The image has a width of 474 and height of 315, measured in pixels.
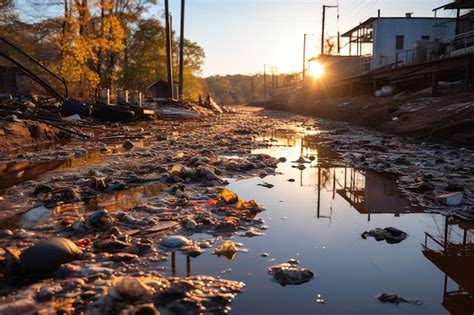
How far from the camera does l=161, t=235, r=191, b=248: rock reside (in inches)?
100

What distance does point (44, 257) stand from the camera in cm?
210

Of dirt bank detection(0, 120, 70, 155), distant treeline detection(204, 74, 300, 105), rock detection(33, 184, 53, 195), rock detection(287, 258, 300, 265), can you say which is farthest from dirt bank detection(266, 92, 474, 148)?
distant treeline detection(204, 74, 300, 105)

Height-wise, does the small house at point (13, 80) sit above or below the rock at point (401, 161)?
above

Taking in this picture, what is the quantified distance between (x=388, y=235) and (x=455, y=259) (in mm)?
469

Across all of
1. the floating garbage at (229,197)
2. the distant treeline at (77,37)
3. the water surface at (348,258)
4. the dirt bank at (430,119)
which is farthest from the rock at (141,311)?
the distant treeline at (77,37)

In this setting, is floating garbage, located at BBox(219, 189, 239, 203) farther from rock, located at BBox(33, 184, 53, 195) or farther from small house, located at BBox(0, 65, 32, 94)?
small house, located at BBox(0, 65, 32, 94)

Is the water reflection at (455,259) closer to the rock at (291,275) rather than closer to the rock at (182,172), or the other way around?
the rock at (291,275)

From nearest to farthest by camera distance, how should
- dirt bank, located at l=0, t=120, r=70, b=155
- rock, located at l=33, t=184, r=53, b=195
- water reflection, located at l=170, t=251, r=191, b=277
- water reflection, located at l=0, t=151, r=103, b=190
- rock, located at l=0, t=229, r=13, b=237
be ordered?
water reflection, located at l=170, t=251, r=191, b=277
rock, located at l=0, t=229, r=13, b=237
rock, located at l=33, t=184, r=53, b=195
water reflection, located at l=0, t=151, r=103, b=190
dirt bank, located at l=0, t=120, r=70, b=155

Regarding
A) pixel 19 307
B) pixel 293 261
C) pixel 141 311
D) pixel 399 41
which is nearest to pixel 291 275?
pixel 293 261

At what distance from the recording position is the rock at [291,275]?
2102mm

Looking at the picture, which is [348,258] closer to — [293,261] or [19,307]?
[293,261]

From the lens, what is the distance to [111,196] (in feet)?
12.7

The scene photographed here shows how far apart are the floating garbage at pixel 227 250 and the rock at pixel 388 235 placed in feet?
3.32

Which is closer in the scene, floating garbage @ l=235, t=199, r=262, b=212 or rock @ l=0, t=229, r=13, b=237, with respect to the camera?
rock @ l=0, t=229, r=13, b=237
